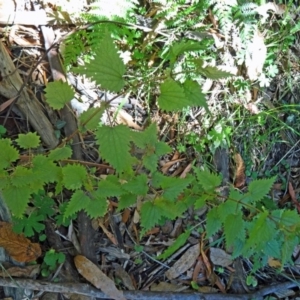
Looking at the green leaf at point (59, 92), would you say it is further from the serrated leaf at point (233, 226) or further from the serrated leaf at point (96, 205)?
the serrated leaf at point (233, 226)

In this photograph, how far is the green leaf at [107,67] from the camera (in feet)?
4.09

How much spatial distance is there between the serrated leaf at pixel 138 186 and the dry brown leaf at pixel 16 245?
2.99ft

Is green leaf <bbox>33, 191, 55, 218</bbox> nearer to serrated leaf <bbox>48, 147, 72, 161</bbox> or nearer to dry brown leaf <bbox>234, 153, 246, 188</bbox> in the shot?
serrated leaf <bbox>48, 147, 72, 161</bbox>

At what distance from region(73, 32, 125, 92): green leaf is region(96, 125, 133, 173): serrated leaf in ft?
0.48

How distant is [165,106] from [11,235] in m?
1.31

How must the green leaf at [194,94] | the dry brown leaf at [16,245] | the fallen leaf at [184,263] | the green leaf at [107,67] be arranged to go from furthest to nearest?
the fallen leaf at [184,263] → the dry brown leaf at [16,245] → the green leaf at [194,94] → the green leaf at [107,67]

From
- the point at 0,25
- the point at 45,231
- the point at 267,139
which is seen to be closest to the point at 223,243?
the point at 267,139

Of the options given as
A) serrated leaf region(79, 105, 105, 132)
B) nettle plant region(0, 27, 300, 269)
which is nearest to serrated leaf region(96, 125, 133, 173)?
nettle plant region(0, 27, 300, 269)

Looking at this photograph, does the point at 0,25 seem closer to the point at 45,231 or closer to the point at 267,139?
the point at 45,231

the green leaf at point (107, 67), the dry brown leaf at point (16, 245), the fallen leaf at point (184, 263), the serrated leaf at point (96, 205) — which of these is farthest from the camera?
the fallen leaf at point (184, 263)

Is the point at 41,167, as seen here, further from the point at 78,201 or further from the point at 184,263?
the point at 184,263

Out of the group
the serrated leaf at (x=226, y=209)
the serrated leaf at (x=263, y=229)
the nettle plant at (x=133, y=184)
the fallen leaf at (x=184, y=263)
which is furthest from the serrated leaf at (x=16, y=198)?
the fallen leaf at (x=184, y=263)

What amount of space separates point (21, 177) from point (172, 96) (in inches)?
24.0

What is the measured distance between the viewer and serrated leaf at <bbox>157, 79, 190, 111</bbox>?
4.26 feet
